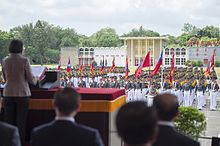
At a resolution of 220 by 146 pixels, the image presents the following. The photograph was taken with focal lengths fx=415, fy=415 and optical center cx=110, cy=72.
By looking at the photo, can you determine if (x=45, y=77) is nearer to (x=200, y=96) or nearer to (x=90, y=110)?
(x=90, y=110)

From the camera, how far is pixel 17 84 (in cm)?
381

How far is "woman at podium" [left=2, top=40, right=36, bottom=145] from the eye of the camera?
150 inches

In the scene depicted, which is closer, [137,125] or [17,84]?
[137,125]

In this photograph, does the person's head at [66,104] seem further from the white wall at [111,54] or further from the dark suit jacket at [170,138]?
the white wall at [111,54]

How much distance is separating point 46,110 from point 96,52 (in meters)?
57.2

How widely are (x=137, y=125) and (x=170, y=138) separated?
48 cm

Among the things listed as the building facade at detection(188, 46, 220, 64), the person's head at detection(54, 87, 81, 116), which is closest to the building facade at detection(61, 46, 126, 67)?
the building facade at detection(188, 46, 220, 64)

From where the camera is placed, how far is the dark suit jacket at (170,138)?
2234 mm

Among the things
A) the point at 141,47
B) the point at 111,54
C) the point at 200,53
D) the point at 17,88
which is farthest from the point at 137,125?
the point at 111,54

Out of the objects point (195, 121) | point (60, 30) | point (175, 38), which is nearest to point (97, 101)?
point (195, 121)

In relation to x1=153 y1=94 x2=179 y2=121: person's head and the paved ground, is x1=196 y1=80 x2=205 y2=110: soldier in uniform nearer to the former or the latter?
the paved ground

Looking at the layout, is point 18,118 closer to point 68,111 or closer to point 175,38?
point 68,111

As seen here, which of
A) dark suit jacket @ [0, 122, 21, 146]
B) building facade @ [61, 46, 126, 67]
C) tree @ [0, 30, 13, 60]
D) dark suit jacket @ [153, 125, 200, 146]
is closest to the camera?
dark suit jacket @ [153, 125, 200, 146]

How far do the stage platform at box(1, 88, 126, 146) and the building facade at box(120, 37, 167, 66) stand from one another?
183ft
